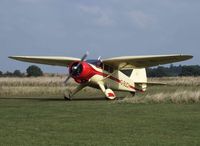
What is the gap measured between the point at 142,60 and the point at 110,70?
2024 mm

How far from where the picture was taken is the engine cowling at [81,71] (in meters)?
27.0

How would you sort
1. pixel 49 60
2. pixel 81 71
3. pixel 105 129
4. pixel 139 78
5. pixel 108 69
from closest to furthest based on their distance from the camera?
pixel 105 129, pixel 81 71, pixel 108 69, pixel 49 60, pixel 139 78

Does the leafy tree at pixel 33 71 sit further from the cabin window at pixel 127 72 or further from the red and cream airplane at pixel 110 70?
the red and cream airplane at pixel 110 70

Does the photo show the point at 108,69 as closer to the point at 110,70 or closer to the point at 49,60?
the point at 110,70

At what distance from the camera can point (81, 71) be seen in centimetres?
2714

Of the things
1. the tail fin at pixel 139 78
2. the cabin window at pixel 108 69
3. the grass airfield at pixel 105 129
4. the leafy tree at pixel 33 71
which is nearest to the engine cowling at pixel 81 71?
the cabin window at pixel 108 69

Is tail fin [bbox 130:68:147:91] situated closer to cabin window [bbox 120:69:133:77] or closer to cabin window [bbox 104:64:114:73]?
cabin window [bbox 120:69:133:77]

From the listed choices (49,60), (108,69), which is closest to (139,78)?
(108,69)

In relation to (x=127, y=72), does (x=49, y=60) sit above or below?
above

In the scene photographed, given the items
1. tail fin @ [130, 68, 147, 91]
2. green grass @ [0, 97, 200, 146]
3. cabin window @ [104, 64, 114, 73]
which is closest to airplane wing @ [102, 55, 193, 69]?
cabin window @ [104, 64, 114, 73]

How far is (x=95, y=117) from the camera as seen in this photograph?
15.0m

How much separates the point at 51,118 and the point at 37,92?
72.6ft

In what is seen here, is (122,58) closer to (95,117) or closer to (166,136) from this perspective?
(95,117)

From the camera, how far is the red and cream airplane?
2748 cm
